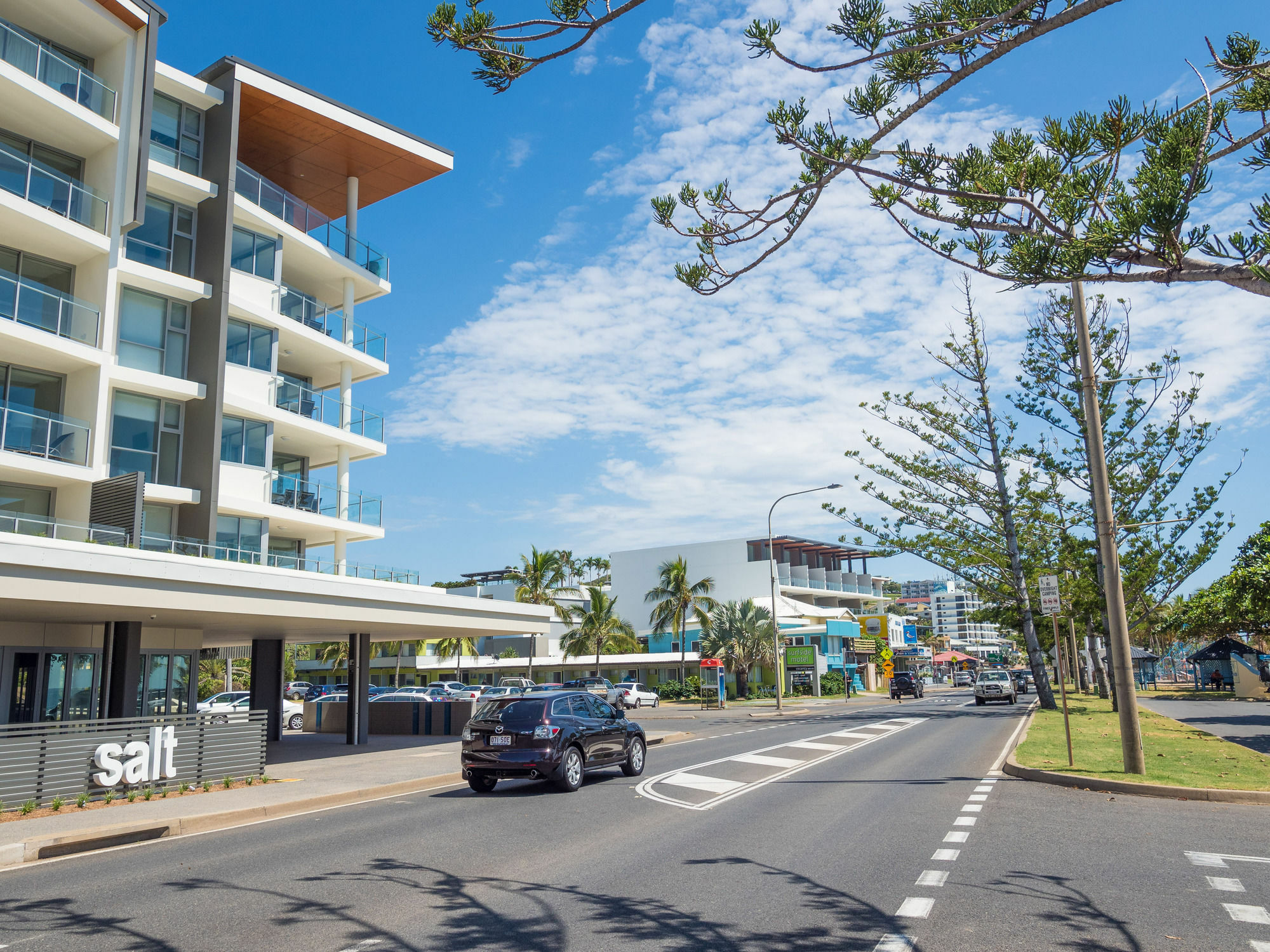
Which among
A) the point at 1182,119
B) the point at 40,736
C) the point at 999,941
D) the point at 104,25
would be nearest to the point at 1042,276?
the point at 1182,119

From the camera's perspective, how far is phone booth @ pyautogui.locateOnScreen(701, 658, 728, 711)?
4934cm

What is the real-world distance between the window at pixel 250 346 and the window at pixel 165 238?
6.06ft

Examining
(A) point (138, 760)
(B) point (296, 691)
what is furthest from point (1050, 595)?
(B) point (296, 691)

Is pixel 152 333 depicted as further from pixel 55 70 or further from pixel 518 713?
pixel 518 713

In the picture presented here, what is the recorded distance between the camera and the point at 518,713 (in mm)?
14914

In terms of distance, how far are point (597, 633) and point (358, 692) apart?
31.8m

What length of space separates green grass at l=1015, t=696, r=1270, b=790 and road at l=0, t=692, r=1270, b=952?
1560 millimetres

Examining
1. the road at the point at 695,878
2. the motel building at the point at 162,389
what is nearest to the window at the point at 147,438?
the motel building at the point at 162,389

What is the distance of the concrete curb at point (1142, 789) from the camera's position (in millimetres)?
12016

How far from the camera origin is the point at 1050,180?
20.3 ft

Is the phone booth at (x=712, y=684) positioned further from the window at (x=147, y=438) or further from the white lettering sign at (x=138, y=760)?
the white lettering sign at (x=138, y=760)

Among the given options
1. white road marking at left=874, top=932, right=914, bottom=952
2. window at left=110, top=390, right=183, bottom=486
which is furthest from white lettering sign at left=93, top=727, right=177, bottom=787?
white road marking at left=874, top=932, right=914, bottom=952

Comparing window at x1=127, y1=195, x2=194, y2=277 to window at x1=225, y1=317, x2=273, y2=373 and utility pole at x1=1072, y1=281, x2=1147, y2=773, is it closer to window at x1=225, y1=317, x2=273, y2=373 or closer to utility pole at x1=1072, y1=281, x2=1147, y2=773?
window at x1=225, y1=317, x2=273, y2=373

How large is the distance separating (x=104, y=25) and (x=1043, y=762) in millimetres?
25860
